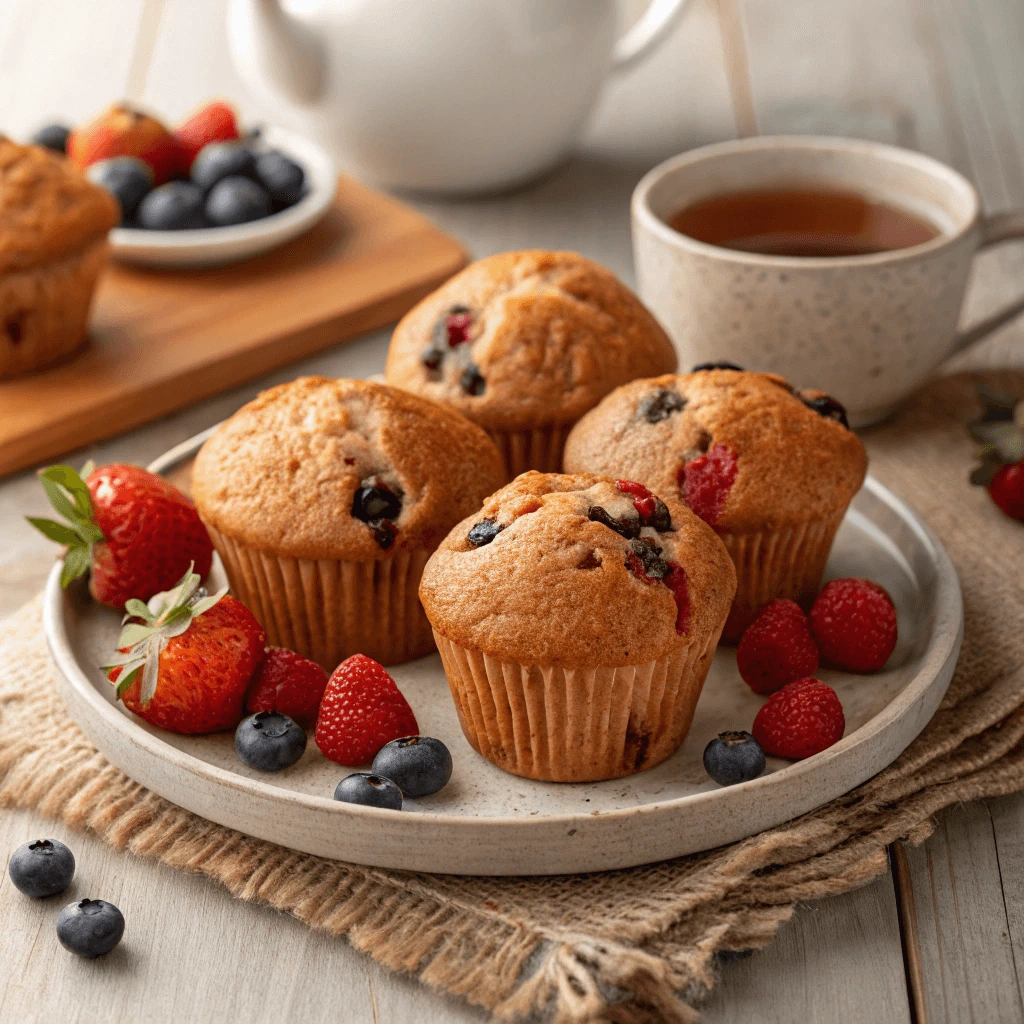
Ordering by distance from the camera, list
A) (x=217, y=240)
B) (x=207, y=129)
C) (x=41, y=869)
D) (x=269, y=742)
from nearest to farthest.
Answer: (x=41, y=869) < (x=269, y=742) < (x=217, y=240) < (x=207, y=129)

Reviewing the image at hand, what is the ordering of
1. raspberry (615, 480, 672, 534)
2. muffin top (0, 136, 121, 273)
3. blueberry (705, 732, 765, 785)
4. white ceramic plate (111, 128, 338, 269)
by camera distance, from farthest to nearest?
white ceramic plate (111, 128, 338, 269) → muffin top (0, 136, 121, 273) → raspberry (615, 480, 672, 534) → blueberry (705, 732, 765, 785)

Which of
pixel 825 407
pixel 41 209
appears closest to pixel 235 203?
pixel 41 209

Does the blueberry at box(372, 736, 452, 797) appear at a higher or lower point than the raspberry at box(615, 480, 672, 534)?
lower

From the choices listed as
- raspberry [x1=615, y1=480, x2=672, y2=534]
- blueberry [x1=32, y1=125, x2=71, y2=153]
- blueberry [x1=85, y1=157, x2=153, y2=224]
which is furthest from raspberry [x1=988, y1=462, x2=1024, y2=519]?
blueberry [x1=32, y1=125, x2=71, y2=153]

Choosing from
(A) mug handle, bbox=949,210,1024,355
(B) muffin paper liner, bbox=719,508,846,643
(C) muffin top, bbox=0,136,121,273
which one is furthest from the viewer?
(C) muffin top, bbox=0,136,121,273

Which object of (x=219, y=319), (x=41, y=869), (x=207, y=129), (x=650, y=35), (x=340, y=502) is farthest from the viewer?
(x=650, y=35)

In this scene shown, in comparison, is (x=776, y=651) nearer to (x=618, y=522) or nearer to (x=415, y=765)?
(x=618, y=522)

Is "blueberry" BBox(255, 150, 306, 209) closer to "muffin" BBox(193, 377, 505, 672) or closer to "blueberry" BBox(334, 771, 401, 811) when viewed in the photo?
"muffin" BBox(193, 377, 505, 672)
